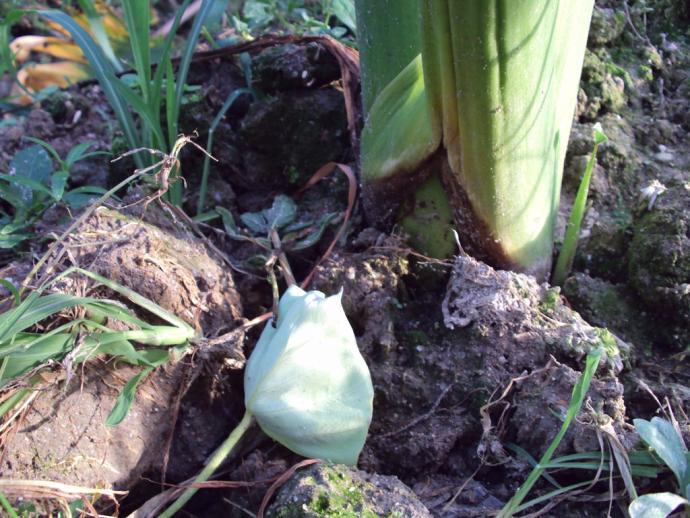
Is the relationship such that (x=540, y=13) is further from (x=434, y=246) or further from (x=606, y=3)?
(x=606, y=3)

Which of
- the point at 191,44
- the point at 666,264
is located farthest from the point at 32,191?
the point at 666,264

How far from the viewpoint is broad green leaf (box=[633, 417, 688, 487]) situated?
0.74m

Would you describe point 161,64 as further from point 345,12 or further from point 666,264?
point 666,264

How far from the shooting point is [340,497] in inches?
28.4

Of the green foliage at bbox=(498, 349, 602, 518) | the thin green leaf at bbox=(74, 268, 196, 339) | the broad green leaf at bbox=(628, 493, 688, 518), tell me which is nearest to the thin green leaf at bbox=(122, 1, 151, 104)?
the thin green leaf at bbox=(74, 268, 196, 339)

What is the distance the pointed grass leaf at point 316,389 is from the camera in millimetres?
802

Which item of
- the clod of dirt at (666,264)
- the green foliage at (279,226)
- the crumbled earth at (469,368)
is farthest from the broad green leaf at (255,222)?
the clod of dirt at (666,264)

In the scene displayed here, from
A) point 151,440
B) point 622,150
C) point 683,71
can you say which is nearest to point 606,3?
point 683,71

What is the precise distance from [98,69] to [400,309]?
0.63m

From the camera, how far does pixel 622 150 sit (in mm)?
1124

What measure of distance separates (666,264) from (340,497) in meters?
0.56

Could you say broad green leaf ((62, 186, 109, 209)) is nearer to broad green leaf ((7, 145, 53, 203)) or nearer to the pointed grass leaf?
broad green leaf ((7, 145, 53, 203))

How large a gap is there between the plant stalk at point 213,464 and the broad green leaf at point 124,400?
0.11 metres

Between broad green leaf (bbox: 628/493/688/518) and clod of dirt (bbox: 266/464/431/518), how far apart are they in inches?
8.1
